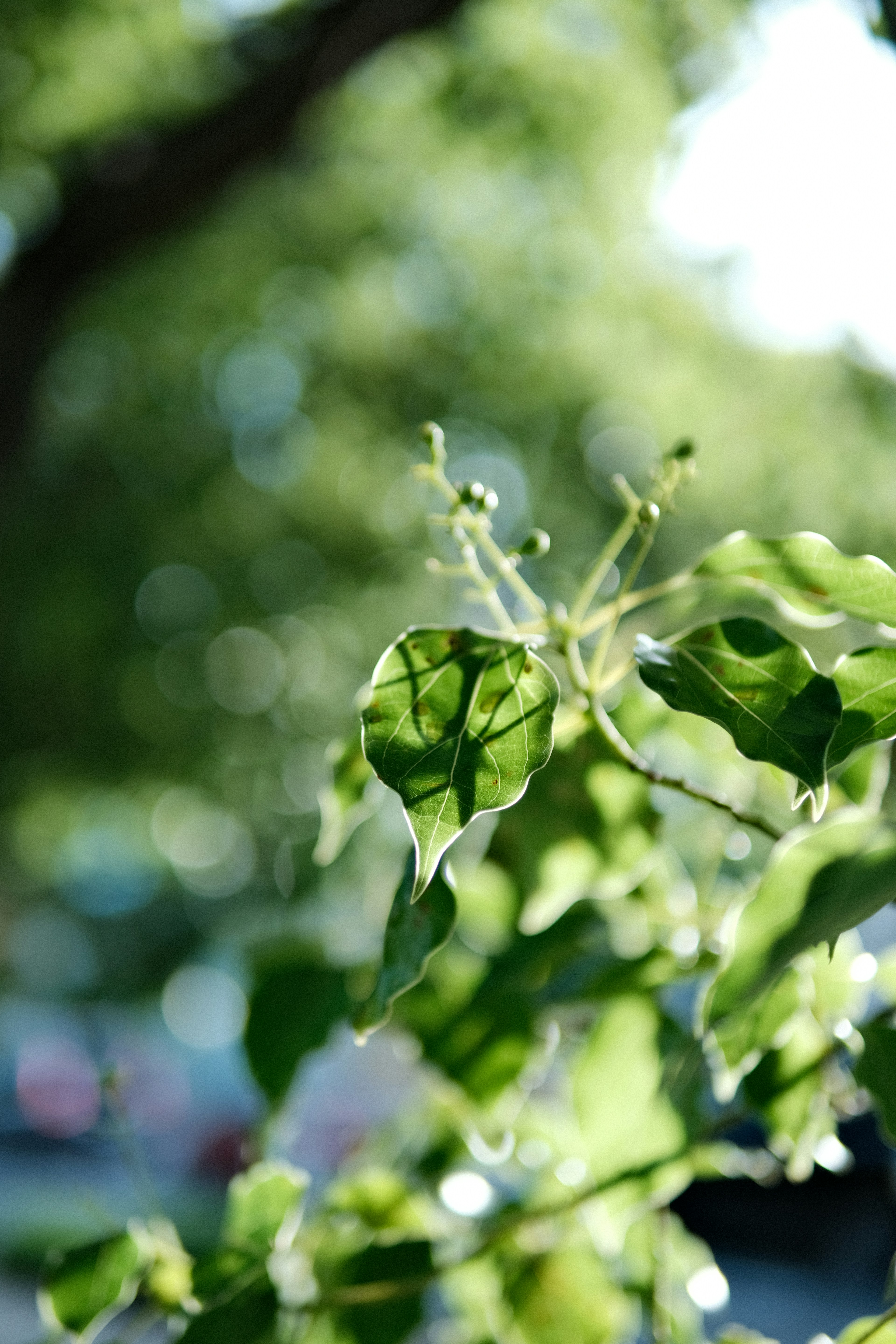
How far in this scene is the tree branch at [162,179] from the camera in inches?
111

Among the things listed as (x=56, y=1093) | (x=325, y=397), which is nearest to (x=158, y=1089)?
(x=56, y=1093)

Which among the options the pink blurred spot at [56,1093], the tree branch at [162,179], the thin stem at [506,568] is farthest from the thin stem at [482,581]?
the pink blurred spot at [56,1093]

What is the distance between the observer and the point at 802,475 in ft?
14.1

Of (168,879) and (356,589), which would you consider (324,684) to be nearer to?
(356,589)

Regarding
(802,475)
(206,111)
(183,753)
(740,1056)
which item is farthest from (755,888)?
(802,475)

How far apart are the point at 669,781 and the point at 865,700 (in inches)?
2.2

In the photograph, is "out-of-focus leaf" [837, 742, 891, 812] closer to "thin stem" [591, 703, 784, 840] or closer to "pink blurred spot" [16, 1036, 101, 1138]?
"thin stem" [591, 703, 784, 840]

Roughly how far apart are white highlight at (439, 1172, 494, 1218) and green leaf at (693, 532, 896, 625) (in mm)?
285

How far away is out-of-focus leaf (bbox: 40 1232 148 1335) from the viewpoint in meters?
0.34

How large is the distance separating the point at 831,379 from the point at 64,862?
5645mm

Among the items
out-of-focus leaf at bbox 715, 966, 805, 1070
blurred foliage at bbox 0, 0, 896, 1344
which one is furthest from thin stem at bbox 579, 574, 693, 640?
blurred foliage at bbox 0, 0, 896, 1344

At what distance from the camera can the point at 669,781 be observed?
11.7 inches

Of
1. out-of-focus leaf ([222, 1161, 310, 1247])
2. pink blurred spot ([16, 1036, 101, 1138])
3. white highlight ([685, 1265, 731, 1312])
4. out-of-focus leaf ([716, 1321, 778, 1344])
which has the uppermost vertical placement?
out-of-focus leaf ([222, 1161, 310, 1247])

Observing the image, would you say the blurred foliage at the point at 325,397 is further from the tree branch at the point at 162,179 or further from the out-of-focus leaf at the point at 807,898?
the out-of-focus leaf at the point at 807,898
